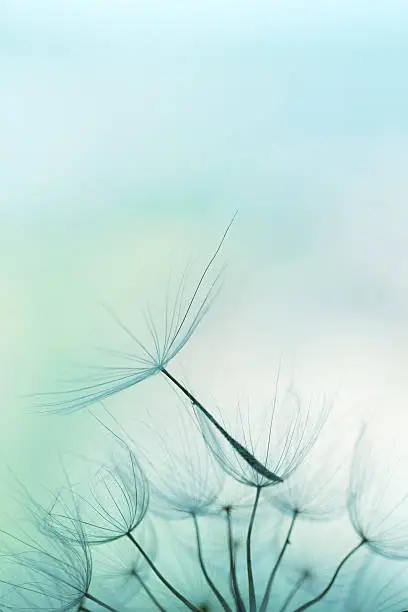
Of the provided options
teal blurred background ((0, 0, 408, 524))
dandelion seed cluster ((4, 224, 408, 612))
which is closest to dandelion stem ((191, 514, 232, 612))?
dandelion seed cluster ((4, 224, 408, 612))

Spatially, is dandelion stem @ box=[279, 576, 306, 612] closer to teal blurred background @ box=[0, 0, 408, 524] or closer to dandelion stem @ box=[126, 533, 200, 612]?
dandelion stem @ box=[126, 533, 200, 612]

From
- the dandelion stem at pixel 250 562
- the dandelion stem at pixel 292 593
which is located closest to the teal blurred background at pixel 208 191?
the dandelion stem at pixel 250 562

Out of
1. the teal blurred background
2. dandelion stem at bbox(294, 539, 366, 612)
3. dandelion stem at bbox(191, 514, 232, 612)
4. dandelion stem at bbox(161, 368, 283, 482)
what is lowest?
dandelion stem at bbox(294, 539, 366, 612)

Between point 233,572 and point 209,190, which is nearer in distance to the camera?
point 233,572

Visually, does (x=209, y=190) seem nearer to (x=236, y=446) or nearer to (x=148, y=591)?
(x=236, y=446)

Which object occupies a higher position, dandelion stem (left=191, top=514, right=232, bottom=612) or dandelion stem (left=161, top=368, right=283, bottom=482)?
dandelion stem (left=161, top=368, right=283, bottom=482)

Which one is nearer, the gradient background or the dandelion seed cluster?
the dandelion seed cluster

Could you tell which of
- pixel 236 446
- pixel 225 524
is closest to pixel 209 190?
pixel 236 446

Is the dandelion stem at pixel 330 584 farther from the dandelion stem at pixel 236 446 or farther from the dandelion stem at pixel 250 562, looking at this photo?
the dandelion stem at pixel 236 446
